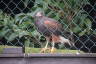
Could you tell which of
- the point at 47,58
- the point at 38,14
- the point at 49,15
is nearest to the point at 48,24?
the point at 38,14

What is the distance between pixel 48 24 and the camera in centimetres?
256

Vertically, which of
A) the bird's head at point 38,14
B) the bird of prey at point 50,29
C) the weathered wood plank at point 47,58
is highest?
the bird's head at point 38,14

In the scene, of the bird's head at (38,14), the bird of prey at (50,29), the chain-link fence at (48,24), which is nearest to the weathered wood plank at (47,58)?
the chain-link fence at (48,24)

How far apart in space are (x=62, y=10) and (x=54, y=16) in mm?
109

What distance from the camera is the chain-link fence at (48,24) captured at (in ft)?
8.32

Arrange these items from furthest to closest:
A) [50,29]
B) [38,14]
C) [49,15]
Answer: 1. [49,15]
2. [38,14]
3. [50,29]

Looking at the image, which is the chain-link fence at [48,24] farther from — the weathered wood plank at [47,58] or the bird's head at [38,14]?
the weathered wood plank at [47,58]

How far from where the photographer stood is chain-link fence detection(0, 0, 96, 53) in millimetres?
2535

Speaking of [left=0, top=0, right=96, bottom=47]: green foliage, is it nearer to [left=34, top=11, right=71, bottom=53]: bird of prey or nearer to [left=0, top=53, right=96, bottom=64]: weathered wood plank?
[left=34, top=11, right=71, bottom=53]: bird of prey

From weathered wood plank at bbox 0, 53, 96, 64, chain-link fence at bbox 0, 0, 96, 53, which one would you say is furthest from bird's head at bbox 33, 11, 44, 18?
weathered wood plank at bbox 0, 53, 96, 64

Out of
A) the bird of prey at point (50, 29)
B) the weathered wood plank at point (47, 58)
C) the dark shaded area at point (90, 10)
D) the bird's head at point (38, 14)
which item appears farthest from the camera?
the dark shaded area at point (90, 10)

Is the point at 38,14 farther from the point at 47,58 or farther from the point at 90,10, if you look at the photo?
the point at 47,58

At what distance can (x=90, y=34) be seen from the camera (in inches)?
111

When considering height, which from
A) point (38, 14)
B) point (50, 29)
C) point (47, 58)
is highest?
point (38, 14)
